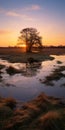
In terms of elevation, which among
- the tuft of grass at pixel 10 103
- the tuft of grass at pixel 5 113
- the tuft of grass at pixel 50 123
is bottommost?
the tuft of grass at pixel 10 103

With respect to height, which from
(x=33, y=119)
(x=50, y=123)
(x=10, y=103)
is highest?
(x=50, y=123)

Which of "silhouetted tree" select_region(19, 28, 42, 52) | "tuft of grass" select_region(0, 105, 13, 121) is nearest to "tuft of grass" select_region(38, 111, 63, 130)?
"tuft of grass" select_region(0, 105, 13, 121)

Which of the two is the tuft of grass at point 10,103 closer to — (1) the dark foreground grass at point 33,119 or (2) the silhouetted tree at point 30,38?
(1) the dark foreground grass at point 33,119

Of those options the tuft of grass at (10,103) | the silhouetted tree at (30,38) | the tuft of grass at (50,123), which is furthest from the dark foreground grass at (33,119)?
the silhouetted tree at (30,38)

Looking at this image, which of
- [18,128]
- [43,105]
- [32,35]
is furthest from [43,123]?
[32,35]

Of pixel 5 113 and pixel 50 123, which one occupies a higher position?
pixel 50 123

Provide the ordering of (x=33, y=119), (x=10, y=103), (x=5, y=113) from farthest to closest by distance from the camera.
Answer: (x=10, y=103) < (x=5, y=113) < (x=33, y=119)

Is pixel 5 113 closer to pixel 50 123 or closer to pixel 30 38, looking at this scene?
pixel 50 123

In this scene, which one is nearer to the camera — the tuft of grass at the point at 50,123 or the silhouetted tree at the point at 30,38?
the tuft of grass at the point at 50,123

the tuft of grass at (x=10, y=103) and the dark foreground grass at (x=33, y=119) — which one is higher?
the dark foreground grass at (x=33, y=119)

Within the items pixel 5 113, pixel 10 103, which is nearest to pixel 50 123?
pixel 5 113

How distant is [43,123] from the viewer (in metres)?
8.48

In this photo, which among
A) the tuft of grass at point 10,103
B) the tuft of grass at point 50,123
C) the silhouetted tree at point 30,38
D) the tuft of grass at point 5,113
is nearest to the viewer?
the tuft of grass at point 50,123

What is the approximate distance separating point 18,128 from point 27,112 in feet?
4.52
